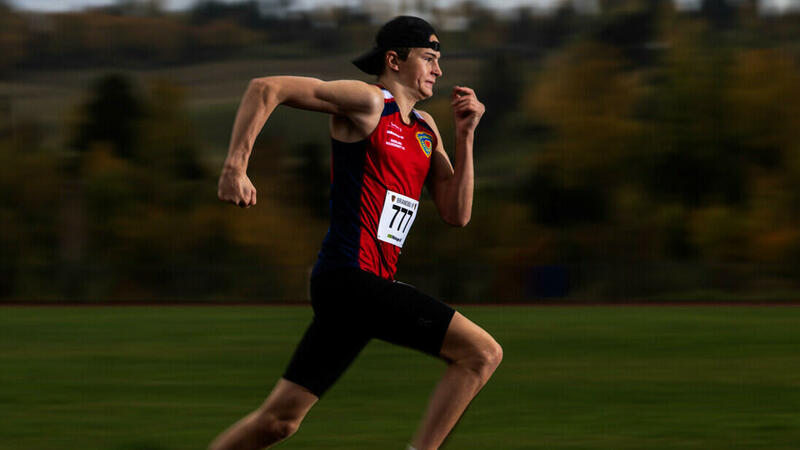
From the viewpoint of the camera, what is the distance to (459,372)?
5.14 meters

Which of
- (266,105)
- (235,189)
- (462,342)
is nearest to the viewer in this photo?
(235,189)

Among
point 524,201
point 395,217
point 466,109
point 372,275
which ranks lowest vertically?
point 524,201

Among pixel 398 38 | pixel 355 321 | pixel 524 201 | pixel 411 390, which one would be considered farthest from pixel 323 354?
pixel 524 201

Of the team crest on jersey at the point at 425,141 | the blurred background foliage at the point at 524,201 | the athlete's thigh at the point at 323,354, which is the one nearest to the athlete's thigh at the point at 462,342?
the athlete's thigh at the point at 323,354

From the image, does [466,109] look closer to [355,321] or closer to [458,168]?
[458,168]

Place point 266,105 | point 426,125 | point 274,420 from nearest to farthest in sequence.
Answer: point 266,105 → point 274,420 → point 426,125

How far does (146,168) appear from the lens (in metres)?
69.8

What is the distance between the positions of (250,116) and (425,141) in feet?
3.13

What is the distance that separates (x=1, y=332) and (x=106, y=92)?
62.7m

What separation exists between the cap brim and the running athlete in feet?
0.20

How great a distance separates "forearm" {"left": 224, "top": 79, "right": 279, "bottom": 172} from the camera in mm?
4762

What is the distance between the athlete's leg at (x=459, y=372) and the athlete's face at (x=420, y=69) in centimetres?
97

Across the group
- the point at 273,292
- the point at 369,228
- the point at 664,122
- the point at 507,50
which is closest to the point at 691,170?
the point at 664,122

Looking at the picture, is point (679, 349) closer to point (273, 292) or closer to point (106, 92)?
point (273, 292)
